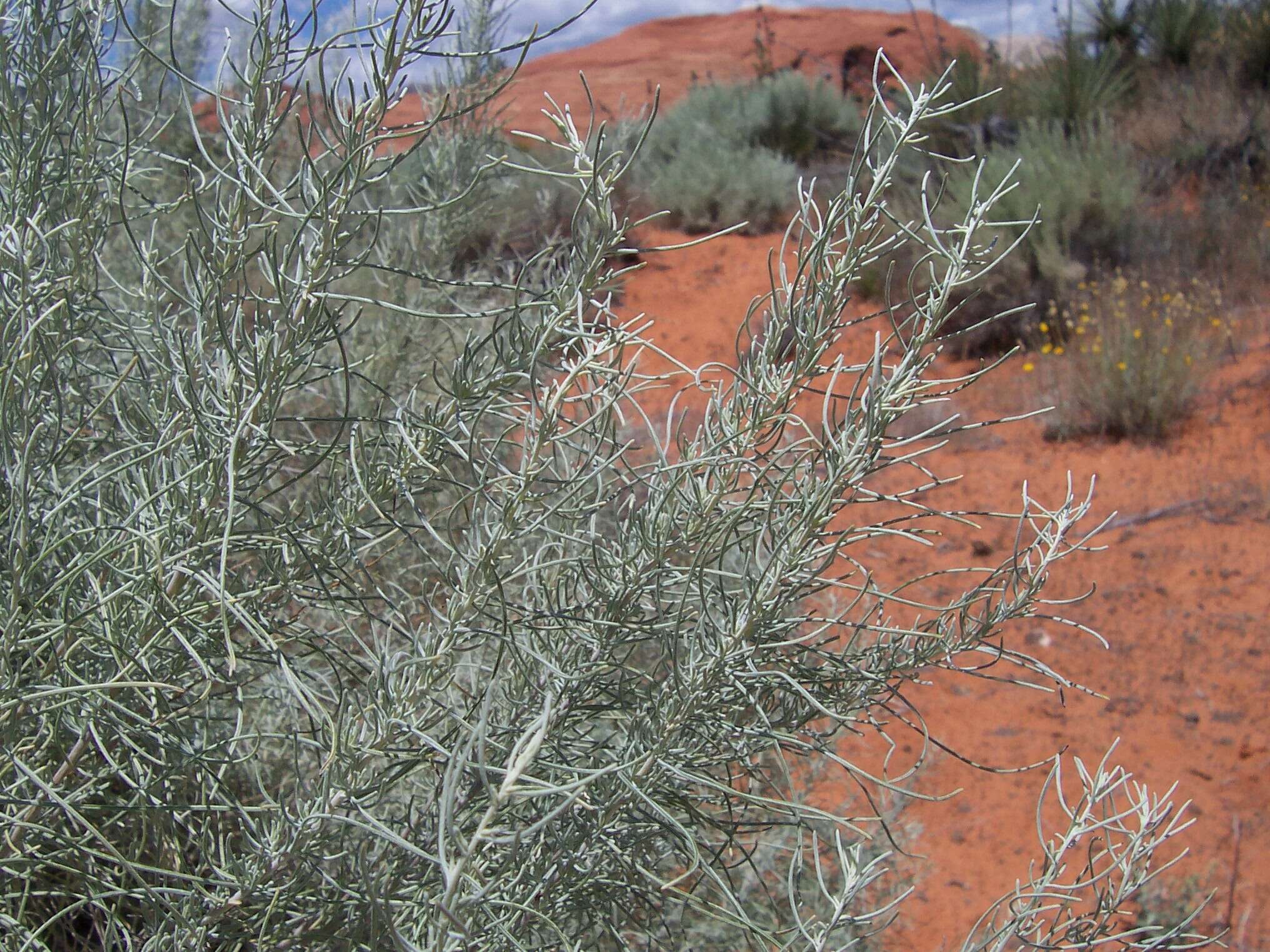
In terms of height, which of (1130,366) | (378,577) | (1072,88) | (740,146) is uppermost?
(1072,88)

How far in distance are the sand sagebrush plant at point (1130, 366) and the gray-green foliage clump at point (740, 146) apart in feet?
13.6

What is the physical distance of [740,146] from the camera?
440 inches

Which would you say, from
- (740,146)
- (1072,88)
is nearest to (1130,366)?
(1072,88)

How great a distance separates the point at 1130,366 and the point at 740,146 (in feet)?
22.3

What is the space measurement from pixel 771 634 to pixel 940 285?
1.25 feet

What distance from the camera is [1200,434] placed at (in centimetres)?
511

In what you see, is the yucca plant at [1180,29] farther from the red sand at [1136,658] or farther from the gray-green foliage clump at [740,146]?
the red sand at [1136,658]

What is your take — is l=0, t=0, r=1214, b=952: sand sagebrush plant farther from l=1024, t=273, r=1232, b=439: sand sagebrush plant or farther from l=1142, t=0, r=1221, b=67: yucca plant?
l=1142, t=0, r=1221, b=67: yucca plant

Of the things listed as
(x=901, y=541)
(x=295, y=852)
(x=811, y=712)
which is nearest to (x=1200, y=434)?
(x=901, y=541)

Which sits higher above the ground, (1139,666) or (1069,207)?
(1069,207)

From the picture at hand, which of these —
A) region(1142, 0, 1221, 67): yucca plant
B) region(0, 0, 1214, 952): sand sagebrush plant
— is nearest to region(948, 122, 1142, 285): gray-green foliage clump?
region(1142, 0, 1221, 67): yucca plant

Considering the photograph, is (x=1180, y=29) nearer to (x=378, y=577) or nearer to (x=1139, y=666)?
(x=1139, y=666)

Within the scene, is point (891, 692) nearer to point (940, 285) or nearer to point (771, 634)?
point (771, 634)

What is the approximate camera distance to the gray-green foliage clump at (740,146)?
9.85 metres
